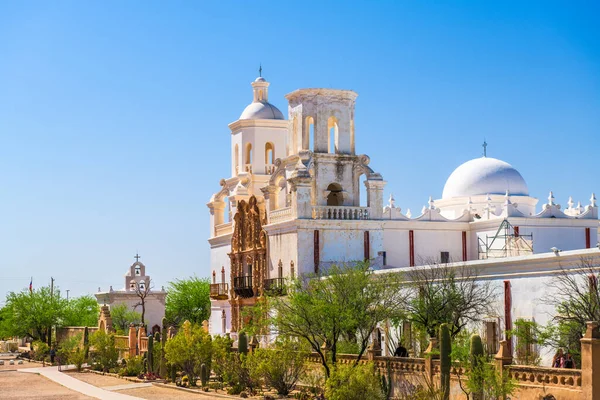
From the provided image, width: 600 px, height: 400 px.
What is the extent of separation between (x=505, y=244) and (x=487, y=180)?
8142mm

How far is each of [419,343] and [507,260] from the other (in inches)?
192

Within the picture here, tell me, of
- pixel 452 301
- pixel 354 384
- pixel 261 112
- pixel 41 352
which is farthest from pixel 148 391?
pixel 41 352

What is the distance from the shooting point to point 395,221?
5066cm

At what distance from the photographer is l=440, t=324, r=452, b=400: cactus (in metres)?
29.4

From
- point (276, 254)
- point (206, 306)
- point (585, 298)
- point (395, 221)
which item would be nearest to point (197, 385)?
point (276, 254)

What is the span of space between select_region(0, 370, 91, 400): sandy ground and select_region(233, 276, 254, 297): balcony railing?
11.1m

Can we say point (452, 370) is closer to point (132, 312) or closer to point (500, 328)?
point (500, 328)

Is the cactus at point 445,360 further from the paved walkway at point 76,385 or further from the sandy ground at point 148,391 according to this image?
the paved walkway at point 76,385

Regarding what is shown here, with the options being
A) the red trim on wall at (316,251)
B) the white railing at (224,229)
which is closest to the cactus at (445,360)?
the red trim on wall at (316,251)

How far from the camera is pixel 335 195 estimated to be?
171 ft

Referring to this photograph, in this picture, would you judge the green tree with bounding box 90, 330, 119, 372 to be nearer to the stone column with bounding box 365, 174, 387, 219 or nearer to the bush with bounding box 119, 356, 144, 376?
the bush with bounding box 119, 356, 144, 376

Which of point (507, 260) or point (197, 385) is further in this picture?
point (197, 385)

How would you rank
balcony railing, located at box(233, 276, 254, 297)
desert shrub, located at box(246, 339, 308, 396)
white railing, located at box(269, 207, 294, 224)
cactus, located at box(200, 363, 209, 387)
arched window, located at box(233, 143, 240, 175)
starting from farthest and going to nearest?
1. arched window, located at box(233, 143, 240, 175)
2. balcony railing, located at box(233, 276, 254, 297)
3. white railing, located at box(269, 207, 294, 224)
4. cactus, located at box(200, 363, 209, 387)
5. desert shrub, located at box(246, 339, 308, 396)

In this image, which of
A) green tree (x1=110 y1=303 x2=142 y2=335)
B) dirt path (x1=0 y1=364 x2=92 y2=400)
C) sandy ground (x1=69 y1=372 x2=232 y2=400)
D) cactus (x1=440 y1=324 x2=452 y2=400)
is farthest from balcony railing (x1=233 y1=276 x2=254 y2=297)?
cactus (x1=440 y1=324 x2=452 y2=400)
